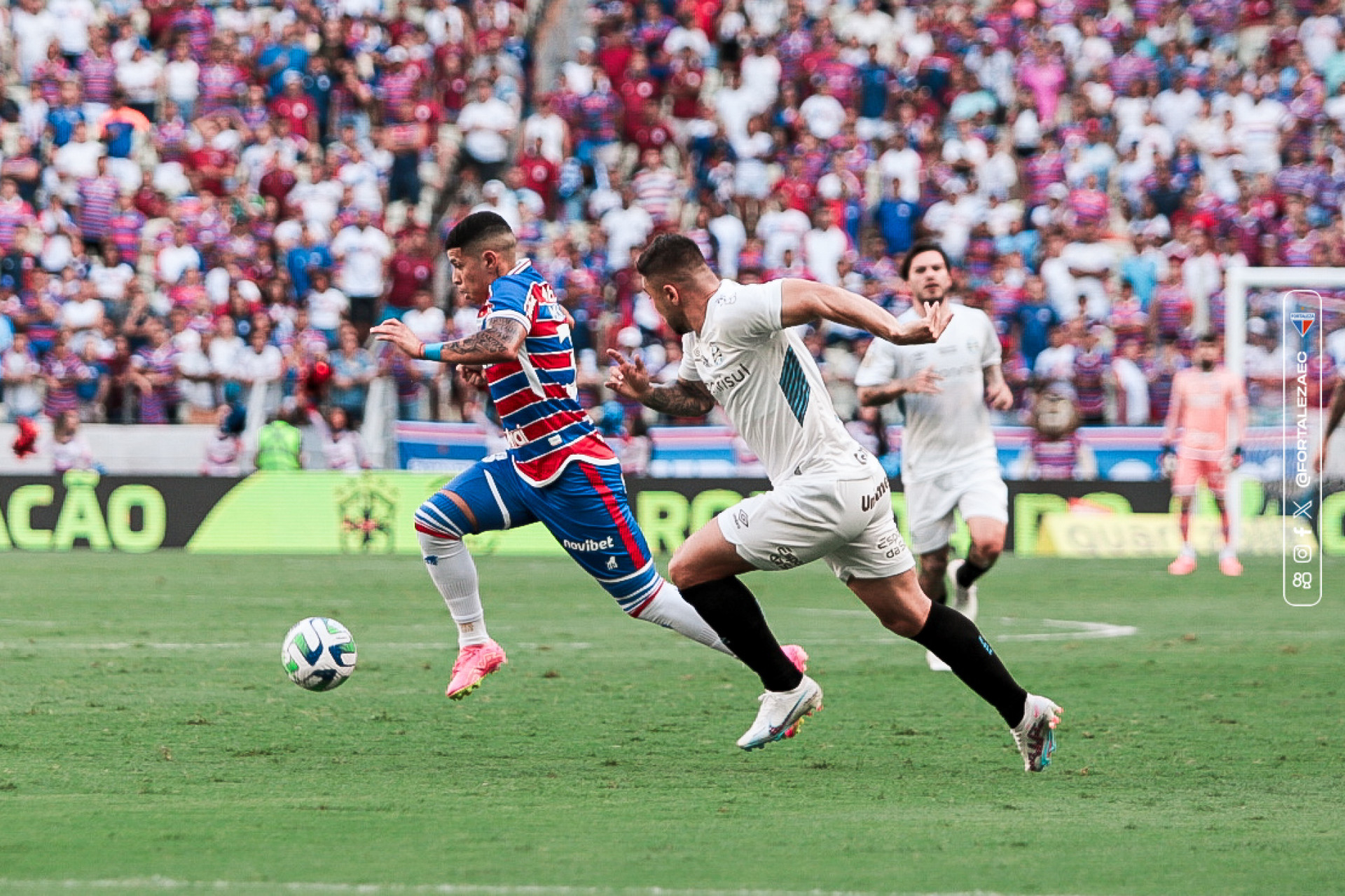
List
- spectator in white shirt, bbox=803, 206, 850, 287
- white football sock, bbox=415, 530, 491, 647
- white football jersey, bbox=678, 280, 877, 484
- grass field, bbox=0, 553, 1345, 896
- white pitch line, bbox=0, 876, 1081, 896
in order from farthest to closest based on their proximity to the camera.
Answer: spectator in white shirt, bbox=803, 206, 850, 287
white football sock, bbox=415, 530, 491, 647
white football jersey, bbox=678, 280, 877, 484
grass field, bbox=0, 553, 1345, 896
white pitch line, bbox=0, 876, 1081, 896

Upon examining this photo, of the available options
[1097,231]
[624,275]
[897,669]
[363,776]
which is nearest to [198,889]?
[363,776]

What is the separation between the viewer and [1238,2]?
28312 mm

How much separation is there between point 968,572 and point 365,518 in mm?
11656

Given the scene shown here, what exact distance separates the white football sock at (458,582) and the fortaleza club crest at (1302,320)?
1406cm

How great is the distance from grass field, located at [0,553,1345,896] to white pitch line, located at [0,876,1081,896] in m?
0.02

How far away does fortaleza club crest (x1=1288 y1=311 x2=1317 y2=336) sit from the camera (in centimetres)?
2059

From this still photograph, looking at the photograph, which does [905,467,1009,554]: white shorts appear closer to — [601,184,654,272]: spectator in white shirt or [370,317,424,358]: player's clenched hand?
[370,317,424,358]: player's clenched hand

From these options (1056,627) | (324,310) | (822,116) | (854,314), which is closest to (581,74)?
(822,116)

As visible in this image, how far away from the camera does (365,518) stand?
21.8 metres

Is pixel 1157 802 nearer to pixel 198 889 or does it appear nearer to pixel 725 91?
pixel 198 889

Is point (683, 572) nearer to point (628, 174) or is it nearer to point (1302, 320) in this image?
point (1302, 320)

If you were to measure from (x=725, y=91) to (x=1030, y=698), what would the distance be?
20.2m

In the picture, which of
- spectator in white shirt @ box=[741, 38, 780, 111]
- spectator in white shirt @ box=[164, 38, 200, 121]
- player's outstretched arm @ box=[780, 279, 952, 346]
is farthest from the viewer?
spectator in white shirt @ box=[741, 38, 780, 111]

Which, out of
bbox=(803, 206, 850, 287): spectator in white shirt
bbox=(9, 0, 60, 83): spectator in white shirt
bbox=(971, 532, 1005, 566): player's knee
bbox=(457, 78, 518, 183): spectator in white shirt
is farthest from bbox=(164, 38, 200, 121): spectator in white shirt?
bbox=(971, 532, 1005, 566): player's knee
